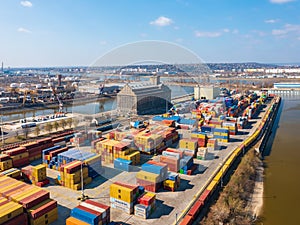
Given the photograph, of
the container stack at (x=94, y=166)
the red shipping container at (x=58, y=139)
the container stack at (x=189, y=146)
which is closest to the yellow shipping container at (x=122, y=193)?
the container stack at (x=94, y=166)

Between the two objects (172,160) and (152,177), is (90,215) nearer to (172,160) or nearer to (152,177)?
(152,177)

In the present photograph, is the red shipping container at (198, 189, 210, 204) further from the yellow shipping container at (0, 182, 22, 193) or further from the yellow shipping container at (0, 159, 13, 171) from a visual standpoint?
the yellow shipping container at (0, 159, 13, 171)

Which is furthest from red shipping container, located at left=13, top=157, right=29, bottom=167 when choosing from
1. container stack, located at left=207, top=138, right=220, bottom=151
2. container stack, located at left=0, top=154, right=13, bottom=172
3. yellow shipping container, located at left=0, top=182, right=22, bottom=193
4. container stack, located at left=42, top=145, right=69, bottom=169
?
container stack, located at left=207, top=138, right=220, bottom=151

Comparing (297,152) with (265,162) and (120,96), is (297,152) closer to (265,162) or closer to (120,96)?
Result: (265,162)

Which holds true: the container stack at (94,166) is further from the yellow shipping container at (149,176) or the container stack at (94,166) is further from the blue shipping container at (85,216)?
the blue shipping container at (85,216)

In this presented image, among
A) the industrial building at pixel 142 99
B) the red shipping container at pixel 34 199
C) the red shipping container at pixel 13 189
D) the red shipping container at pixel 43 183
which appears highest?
the industrial building at pixel 142 99

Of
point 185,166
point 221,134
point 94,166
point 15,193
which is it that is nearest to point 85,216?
point 15,193

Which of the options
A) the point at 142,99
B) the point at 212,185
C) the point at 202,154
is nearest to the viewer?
the point at 212,185
